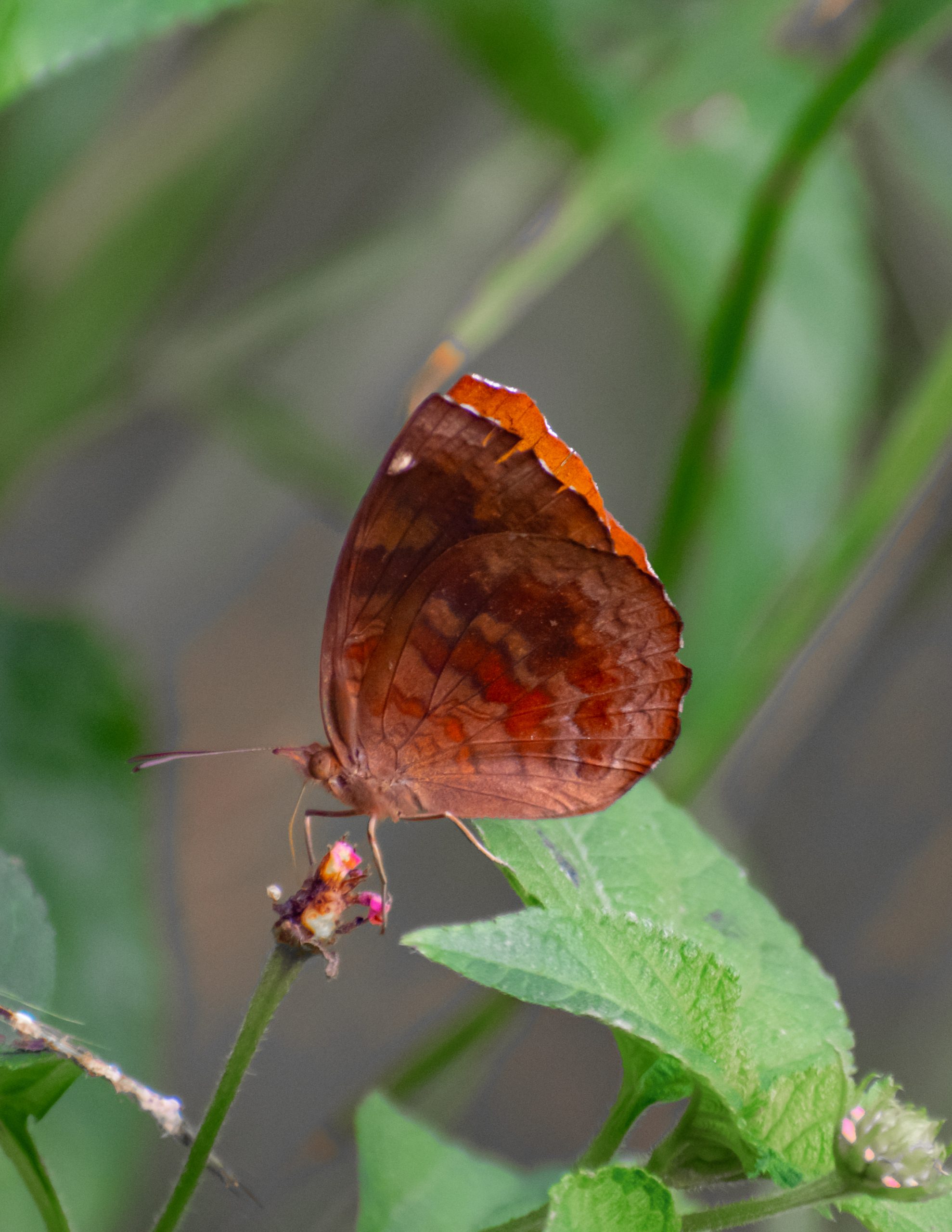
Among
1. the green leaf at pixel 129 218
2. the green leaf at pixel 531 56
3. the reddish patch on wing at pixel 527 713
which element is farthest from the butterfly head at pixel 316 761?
the green leaf at pixel 531 56

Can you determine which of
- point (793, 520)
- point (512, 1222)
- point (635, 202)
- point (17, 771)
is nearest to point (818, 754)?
point (793, 520)

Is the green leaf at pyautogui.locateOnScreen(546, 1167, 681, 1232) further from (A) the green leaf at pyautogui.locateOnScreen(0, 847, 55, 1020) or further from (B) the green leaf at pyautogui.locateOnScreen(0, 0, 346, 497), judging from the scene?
(B) the green leaf at pyautogui.locateOnScreen(0, 0, 346, 497)

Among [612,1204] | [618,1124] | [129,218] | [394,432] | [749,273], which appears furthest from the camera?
[394,432]

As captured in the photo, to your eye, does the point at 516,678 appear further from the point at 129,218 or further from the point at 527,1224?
the point at 129,218

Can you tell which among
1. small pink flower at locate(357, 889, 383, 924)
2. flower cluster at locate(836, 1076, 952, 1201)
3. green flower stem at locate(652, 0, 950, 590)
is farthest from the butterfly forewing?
green flower stem at locate(652, 0, 950, 590)

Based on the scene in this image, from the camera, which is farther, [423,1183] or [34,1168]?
[423,1183]

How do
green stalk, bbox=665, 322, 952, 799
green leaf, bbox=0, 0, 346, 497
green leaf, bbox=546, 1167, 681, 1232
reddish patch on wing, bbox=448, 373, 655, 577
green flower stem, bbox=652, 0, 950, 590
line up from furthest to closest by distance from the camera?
green leaf, bbox=0, 0, 346, 497 → green stalk, bbox=665, 322, 952, 799 → green flower stem, bbox=652, 0, 950, 590 → reddish patch on wing, bbox=448, 373, 655, 577 → green leaf, bbox=546, 1167, 681, 1232

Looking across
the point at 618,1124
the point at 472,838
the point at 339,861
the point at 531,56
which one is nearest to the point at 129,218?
the point at 531,56
